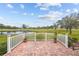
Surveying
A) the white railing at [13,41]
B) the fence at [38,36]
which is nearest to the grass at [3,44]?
the white railing at [13,41]

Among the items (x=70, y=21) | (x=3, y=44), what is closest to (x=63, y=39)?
(x=70, y=21)

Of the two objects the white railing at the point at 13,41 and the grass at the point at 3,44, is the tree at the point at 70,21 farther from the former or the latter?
the grass at the point at 3,44

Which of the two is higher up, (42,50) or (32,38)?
(32,38)

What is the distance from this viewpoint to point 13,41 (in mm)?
3807

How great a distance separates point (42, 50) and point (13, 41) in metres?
0.40

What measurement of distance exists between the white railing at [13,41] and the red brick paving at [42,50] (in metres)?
0.05

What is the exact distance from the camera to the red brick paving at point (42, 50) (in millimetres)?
3801

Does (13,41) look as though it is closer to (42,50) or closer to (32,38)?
(32,38)

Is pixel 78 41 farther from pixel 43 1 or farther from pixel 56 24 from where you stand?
pixel 43 1

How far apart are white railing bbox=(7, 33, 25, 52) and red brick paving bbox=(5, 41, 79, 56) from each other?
1.9 inches

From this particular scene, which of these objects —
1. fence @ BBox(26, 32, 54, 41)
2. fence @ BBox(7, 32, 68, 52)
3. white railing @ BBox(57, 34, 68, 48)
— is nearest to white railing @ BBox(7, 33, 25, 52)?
fence @ BBox(7, 32, 68, 52)

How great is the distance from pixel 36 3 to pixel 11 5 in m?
0.33

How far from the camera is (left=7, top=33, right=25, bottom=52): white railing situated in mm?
3793

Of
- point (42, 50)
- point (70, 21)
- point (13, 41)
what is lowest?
point (42, 50)
